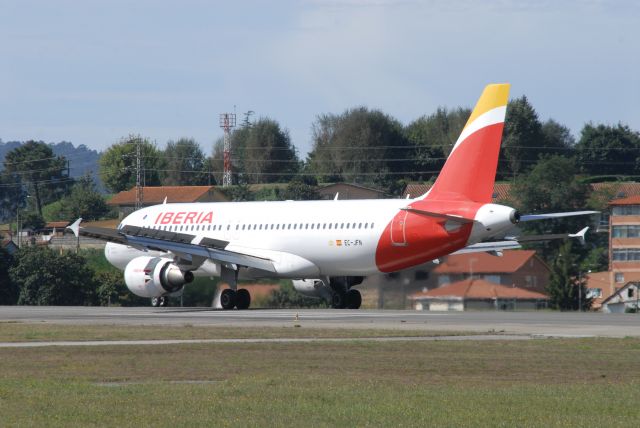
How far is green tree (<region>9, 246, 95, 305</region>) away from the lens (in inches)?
2692

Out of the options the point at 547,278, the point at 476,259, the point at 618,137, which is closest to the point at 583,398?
the point at 476,259

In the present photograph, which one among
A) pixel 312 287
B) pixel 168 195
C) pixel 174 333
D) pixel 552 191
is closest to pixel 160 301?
pixel 312 287

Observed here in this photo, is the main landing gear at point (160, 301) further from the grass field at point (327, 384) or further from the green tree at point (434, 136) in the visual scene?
the green tree at point (434, 136)

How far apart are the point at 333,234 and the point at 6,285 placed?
86.3 feet

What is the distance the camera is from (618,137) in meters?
166

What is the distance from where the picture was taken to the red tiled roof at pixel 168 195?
143250 mm

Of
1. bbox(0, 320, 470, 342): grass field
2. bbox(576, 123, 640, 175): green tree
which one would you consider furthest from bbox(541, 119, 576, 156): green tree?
bbox(0, 320, 470, 342): grass field

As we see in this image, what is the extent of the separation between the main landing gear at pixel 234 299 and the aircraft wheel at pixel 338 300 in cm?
351

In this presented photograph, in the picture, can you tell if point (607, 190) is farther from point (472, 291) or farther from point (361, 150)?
point (472, 291)

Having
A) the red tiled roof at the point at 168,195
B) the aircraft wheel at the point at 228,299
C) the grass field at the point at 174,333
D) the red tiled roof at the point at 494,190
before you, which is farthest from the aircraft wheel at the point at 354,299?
the red tiled roof at the point at 168,195

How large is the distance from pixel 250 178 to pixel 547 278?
362ft

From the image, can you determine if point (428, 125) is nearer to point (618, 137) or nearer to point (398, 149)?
point (398, 149)

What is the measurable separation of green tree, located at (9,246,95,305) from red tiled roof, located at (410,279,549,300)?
21.5m

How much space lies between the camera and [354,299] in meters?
53.1
